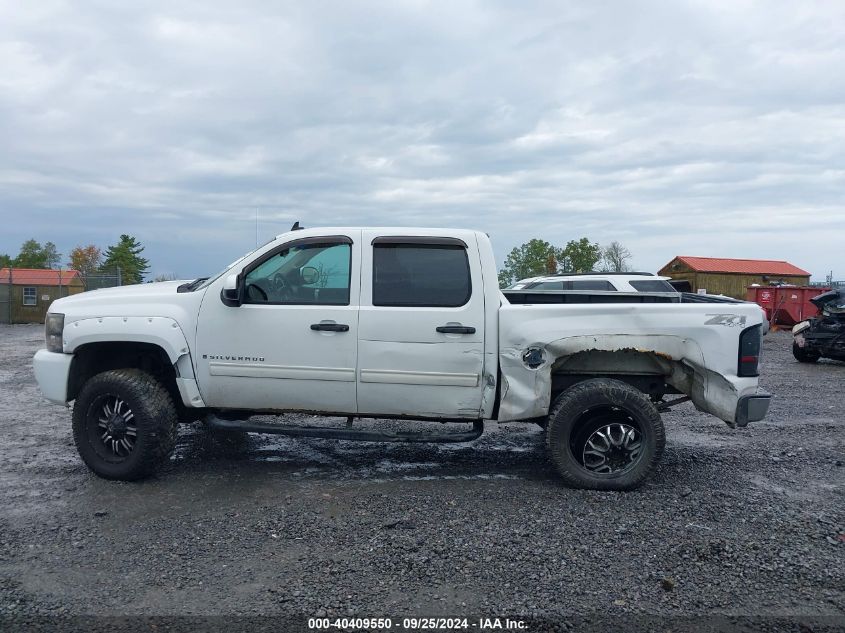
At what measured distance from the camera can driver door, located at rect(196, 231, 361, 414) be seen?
5.55m

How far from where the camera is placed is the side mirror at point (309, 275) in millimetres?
5734

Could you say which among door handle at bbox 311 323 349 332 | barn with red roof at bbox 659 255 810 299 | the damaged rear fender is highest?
barn with red roof at bbox 659 255 810 299

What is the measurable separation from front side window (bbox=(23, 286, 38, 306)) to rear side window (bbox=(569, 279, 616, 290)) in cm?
2353

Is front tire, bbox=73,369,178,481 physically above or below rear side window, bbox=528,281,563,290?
below

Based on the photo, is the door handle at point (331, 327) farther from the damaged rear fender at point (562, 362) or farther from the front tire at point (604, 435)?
the front tire at point (604, 435)

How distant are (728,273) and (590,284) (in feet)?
96.1

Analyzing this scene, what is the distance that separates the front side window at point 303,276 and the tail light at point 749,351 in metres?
3.12

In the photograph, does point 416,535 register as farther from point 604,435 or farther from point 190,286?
point 190,286

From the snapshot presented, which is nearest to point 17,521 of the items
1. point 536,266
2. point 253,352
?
point 253,352

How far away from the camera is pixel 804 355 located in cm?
1580

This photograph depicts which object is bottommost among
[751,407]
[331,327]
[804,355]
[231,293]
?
[804,355]

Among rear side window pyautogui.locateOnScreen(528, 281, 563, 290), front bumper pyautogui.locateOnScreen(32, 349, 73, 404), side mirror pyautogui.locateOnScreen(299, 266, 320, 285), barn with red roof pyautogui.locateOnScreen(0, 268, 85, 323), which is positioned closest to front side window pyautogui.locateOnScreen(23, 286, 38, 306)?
barn with red roof pyautogui.locateOnScreen(0, 268, 85, 323)

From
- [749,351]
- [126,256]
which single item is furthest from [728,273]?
[126,256]

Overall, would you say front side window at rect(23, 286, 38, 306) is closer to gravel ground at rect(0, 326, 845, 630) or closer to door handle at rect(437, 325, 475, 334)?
gravel ground at rect(0, 326, 845, 630)
